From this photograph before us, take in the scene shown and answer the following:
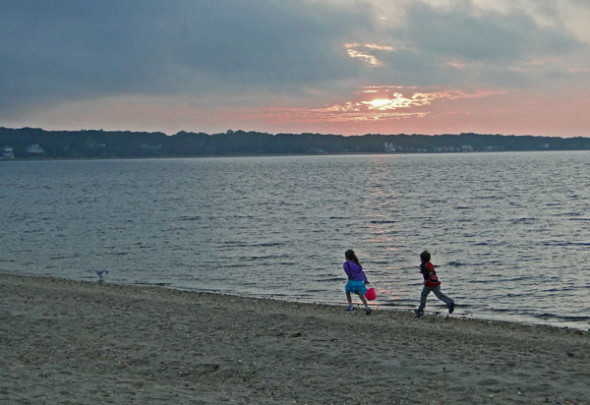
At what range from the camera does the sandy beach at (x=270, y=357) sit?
394 inches

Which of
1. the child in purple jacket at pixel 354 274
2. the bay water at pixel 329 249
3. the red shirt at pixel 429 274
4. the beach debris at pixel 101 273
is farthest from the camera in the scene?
the beach debris at pixel 101 273

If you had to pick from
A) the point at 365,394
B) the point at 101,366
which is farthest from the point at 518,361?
the point at 101,366

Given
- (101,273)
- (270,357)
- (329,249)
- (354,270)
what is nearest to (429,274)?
(354,270)

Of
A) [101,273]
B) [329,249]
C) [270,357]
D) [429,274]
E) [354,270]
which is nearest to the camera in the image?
[270,357]

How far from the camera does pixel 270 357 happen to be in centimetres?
1230

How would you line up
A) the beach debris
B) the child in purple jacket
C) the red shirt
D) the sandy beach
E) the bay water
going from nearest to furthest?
the sandy beach → the red shirt → the child in purple jacket → the bay water → the beach debris

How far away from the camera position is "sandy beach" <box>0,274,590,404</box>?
394 inches

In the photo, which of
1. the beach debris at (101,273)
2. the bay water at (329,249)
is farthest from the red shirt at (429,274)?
the beach debris at (101,273)

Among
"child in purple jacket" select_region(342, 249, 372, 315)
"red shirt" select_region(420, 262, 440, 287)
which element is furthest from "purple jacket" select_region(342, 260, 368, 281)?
"red shirt" select_region(420, 262, 440, 287)

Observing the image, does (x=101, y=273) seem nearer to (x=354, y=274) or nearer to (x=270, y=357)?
(x=354, y=274)

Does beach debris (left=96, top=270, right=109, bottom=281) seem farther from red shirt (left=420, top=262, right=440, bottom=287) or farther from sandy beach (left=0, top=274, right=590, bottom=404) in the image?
red shirt (left=420, top=262, right=440, bottom=287)

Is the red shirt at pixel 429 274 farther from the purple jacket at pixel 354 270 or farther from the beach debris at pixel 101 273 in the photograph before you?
the beach debris at pixel 101 273

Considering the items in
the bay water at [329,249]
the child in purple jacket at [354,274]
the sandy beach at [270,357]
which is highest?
the child in purple jacket at [354,274]

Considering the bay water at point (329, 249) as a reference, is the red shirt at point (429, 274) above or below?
above
